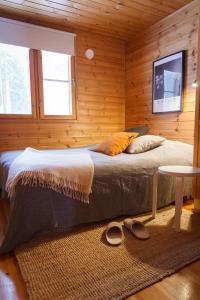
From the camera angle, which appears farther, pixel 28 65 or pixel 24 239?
pixel 28 65

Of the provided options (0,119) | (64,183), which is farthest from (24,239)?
(0,119)

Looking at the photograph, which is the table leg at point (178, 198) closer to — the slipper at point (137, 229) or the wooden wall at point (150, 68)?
the slipper at point (137, 229)

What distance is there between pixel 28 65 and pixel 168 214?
2636 millimetres

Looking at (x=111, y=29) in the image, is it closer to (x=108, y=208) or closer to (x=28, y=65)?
(x=28, y=65)

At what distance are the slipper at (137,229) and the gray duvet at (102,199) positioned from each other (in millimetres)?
195

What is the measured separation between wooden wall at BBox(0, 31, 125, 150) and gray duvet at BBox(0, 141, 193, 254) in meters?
0.82

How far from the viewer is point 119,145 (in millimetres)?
2414

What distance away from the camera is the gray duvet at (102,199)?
4.73ft

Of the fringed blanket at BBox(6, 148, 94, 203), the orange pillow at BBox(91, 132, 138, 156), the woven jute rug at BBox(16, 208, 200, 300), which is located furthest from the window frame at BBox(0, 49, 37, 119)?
the woven jute rug at BBox(16, 208, 200, 300)

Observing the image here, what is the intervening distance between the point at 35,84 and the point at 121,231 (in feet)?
7.70

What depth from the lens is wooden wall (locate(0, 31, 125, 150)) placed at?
295cm

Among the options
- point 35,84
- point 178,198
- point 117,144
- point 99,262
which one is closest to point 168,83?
point 117,144

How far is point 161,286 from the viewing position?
1112 mm

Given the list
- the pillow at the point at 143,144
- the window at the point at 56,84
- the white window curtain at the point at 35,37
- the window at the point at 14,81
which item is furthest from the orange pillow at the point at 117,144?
the white window curtain at the point at 35,37
